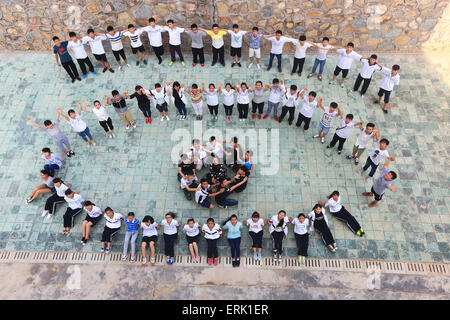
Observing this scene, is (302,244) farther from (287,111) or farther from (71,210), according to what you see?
(71,210)

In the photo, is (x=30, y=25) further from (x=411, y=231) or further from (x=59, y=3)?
(x=411, y=231)

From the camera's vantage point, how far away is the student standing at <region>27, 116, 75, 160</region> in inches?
348

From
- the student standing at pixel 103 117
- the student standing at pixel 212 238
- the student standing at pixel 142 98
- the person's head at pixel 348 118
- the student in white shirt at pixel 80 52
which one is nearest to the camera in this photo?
the student standing at pixel 212 238

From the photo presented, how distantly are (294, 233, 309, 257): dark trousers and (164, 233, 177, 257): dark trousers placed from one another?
9.92 ft

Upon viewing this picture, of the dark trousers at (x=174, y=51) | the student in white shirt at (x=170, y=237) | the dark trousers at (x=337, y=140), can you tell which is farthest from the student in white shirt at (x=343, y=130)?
the dark trousers at (x=174, y=51)

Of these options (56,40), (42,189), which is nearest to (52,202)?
(42,189)

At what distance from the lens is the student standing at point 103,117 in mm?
9180

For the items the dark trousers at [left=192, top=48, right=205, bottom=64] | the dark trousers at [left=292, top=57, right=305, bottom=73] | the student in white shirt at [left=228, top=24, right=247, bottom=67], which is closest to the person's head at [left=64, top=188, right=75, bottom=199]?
the dark trousers at [left=192, top=48, right=205, bottom=64]

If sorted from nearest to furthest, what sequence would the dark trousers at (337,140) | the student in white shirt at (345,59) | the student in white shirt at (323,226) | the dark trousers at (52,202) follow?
the student in white shirt at (323,226) → the dark trousers at (52,202) → the dark trousers at (337,140) → the student in white shirt at (345,59)

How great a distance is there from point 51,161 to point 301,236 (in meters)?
6.98

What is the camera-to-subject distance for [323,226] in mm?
7957

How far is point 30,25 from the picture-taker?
38.1 feet

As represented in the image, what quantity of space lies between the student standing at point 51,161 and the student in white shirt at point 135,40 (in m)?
4.63

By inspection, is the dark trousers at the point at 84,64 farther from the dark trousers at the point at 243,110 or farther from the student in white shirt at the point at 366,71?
the student in white shirt at the point at 366,71
